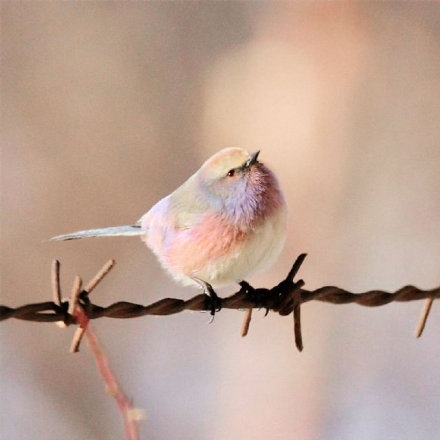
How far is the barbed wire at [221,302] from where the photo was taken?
0.45 m

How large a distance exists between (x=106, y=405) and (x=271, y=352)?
0.39m

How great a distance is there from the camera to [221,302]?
597 mm

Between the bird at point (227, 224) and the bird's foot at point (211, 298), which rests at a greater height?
the bird at point (227, 224)

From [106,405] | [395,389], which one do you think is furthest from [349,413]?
Answer: [106,405]

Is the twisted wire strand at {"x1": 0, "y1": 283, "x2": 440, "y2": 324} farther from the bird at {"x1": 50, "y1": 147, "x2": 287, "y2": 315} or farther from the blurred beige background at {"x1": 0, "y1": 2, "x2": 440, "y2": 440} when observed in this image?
the blurred beige background at {"x1": 0, "y1": 2, "x2": 440, "y2": 440}

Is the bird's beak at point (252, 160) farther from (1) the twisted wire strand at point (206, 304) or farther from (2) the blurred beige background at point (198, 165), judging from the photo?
(2) the blurred beige background at point (198, 165)

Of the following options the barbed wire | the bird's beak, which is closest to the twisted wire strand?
the barbed wire

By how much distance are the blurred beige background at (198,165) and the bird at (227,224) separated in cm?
67

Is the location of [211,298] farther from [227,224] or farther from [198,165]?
[198,165]

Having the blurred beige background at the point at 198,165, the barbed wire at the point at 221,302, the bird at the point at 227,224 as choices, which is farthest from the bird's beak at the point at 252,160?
the blurred beige background at the point at 198,165

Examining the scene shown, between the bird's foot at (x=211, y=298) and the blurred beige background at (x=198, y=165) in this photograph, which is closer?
the bird's foot at (x=211, y=298)

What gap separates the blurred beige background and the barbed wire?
684 mm

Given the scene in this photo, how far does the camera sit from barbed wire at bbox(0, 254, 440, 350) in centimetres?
45

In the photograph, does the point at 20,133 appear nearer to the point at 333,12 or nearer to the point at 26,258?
the point at 26,258
